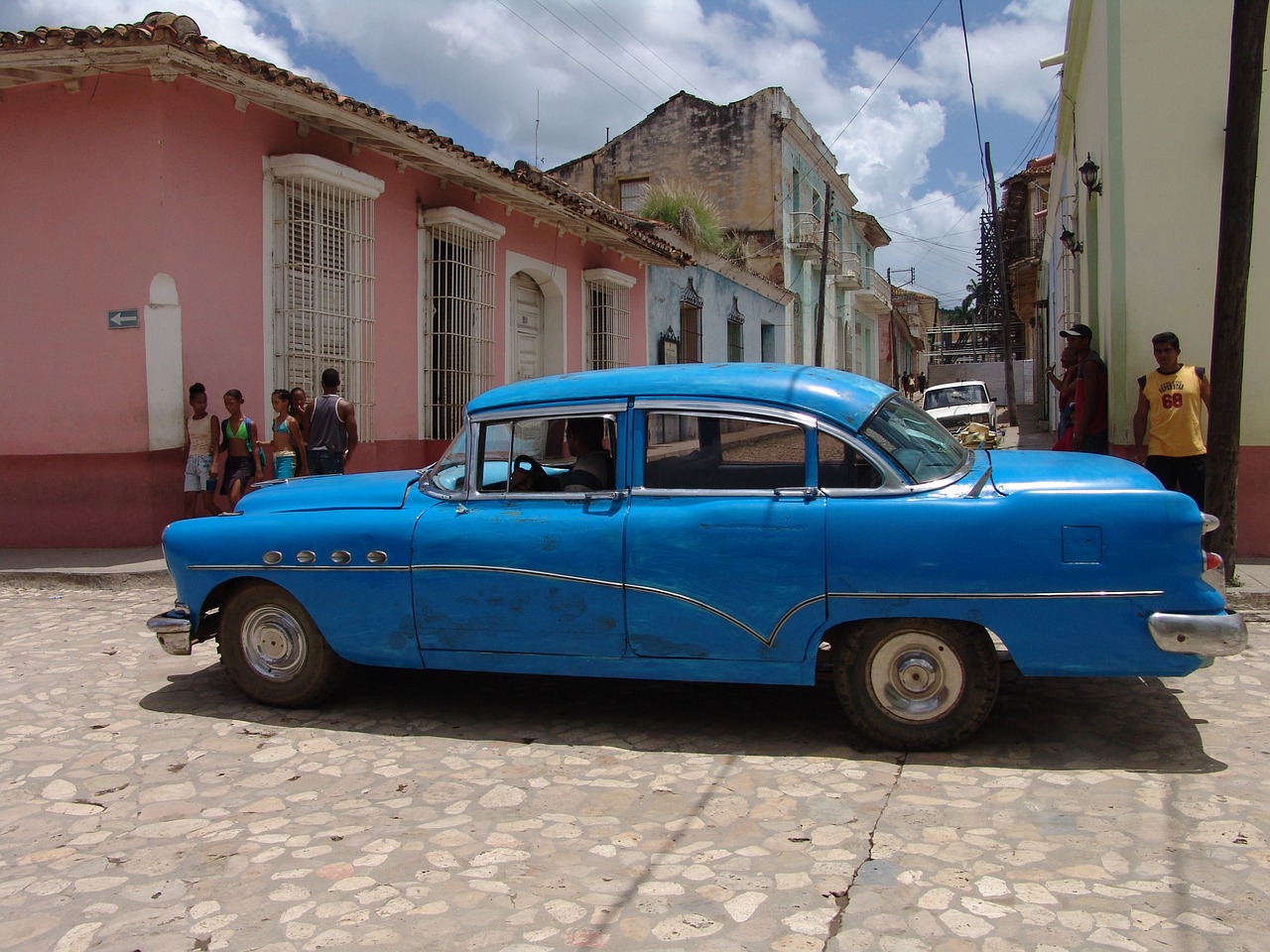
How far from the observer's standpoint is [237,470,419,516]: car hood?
4559 millimetres

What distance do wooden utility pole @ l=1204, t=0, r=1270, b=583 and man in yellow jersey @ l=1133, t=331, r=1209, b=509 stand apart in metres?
0.23

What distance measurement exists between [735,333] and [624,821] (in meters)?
20.6

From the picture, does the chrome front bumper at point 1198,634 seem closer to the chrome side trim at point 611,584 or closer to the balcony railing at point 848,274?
the chrome side trim at point 611,584

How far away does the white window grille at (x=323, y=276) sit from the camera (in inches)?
367

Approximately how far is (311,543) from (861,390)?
8.12 ft

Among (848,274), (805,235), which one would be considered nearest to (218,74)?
(805,235)

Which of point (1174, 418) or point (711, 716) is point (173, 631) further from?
point (1174, 418)

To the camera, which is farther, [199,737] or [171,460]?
[171,460]

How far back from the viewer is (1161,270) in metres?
7.66

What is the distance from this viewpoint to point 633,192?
27.1 meters

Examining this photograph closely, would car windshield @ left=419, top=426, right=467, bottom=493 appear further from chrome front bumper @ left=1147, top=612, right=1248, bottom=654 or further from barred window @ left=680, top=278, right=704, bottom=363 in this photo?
barred window @ left=680, top=278, right=704, bottom=363

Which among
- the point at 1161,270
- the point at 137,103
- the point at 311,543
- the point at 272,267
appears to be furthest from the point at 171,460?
the point at 1161,270

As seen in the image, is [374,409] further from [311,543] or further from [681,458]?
[681,458]

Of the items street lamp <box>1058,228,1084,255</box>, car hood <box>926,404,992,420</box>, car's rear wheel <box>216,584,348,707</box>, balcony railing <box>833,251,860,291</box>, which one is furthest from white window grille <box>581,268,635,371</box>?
balcony railing <box>833,251,860,291</box>
